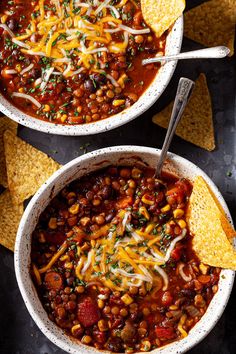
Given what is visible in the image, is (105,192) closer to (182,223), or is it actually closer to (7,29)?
(182,223)

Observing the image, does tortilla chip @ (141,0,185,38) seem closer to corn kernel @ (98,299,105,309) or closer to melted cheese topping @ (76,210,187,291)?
melted cheese topping @ (76,210,187,291)

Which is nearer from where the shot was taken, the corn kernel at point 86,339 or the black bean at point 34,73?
the corn kernel at point 86,339

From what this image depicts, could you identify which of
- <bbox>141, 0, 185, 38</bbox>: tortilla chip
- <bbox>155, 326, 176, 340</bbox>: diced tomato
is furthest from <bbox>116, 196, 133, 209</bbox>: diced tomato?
<bbox>141, 0, 185, 38</bbox>: tortilla chip

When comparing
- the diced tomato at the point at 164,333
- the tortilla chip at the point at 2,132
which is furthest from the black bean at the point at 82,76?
the diced tomato at the point at 164,333

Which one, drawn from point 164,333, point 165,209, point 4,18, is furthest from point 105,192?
point 4,18

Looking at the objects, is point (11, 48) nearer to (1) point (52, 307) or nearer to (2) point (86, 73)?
(2) point (86, 73)

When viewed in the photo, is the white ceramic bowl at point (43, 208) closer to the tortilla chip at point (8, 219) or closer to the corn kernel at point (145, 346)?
the corn kernel at point (145, 346)
